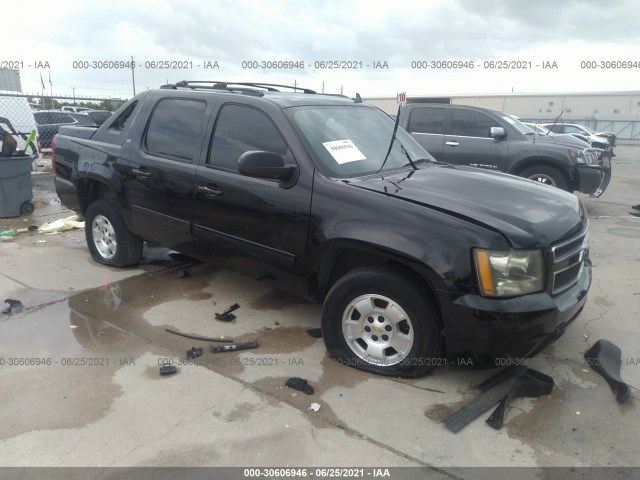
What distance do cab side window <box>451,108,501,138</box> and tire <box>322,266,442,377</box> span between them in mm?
6570

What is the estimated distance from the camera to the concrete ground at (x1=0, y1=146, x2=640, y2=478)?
8.68ft

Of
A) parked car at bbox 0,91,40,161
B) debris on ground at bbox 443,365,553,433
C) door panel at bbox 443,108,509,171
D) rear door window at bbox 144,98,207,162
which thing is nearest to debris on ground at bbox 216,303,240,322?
rear door window at bbox 144,98,207,162

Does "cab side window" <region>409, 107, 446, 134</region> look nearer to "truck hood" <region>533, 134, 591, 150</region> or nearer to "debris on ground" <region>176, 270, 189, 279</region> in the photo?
"truck hood" <region>533, 134, 591, 150</region>

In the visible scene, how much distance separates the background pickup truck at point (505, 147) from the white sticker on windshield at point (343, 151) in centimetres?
545

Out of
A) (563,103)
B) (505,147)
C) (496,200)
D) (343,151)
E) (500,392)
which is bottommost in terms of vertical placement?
(500,392)

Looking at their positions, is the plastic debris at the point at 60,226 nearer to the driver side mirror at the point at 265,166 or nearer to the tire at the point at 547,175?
the driver side mirror at the point at 265,166

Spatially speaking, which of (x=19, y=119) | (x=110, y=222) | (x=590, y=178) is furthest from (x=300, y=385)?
(x=19, y=119)

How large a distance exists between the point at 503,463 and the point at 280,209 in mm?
2101

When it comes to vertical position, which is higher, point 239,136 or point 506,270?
point 239,136

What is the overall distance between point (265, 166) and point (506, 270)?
5.49 feet

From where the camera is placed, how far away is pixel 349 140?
389 cm

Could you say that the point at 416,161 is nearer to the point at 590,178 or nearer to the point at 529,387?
the point at 529,387

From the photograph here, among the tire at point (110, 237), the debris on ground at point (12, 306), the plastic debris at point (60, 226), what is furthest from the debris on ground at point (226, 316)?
the plastic debris at point (60, 226)

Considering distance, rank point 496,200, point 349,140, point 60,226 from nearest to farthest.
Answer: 1. point 496,200
2. point 349,140
3. point 60,226
